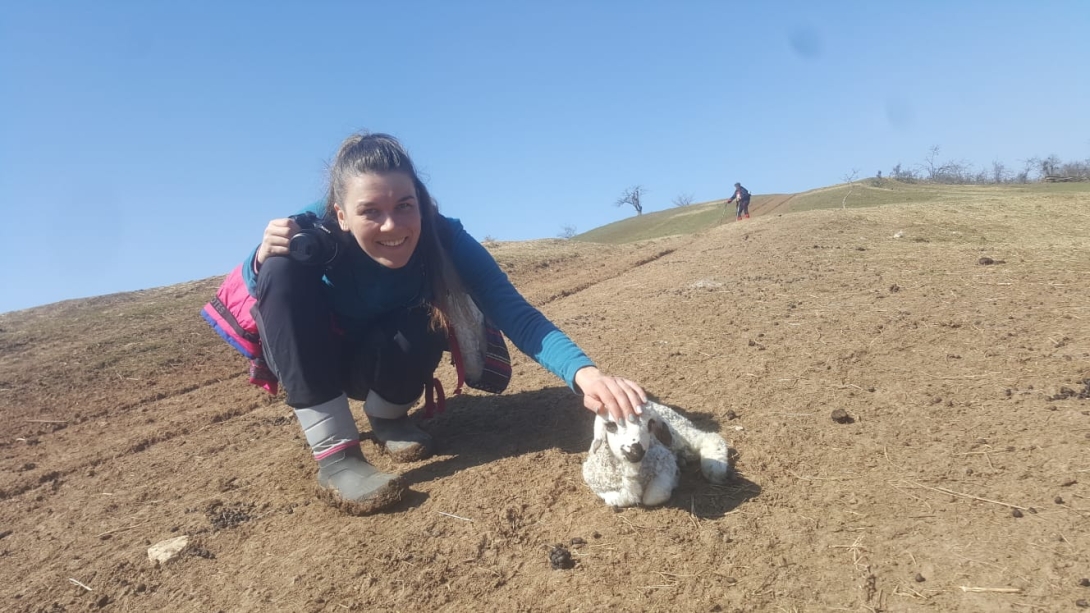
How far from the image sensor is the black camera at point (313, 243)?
106 inches

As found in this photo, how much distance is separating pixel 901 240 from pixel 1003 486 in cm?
741

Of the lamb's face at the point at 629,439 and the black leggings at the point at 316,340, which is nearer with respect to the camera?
the lamb's face at the point at 629,439

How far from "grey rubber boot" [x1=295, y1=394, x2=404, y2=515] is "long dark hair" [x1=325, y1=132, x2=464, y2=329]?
0.64 m

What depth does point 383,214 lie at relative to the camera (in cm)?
274

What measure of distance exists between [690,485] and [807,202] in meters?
36.0

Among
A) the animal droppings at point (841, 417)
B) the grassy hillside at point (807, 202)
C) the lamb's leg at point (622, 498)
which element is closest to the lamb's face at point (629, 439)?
the lamb's leg at point (622, 498)

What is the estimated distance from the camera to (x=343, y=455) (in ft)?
9.37

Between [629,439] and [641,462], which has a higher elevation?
[629,439]

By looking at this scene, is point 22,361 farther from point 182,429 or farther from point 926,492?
point 926,492

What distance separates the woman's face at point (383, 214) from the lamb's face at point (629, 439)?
1129mm

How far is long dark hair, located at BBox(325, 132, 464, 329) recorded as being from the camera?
275 cm

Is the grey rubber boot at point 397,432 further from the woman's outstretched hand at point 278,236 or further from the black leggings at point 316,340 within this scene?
the woman's outstretched hand at point 278,236

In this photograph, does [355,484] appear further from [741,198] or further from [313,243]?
[741,198]

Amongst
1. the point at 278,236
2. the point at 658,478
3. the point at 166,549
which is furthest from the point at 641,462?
the point at 166,549
